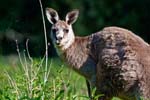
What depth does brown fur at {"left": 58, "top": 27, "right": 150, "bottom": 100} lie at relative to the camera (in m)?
9.61

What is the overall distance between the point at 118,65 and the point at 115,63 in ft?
0.16

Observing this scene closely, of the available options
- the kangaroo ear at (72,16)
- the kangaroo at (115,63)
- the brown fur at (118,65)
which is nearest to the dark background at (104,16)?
the kangaroo ear at (72,16)

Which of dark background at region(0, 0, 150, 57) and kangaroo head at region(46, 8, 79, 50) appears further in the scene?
dark background at region(0, 0, 150, 57)

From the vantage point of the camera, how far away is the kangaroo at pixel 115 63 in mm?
9617

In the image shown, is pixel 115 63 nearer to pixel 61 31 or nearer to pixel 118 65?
pixel 118 65

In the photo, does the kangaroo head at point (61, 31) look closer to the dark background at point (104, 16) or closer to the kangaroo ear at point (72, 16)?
the kangaroo ear at point (72, 16)

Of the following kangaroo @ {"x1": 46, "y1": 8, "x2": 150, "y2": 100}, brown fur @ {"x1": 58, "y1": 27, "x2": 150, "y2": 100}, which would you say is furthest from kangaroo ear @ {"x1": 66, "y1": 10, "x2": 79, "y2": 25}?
brown fur @ {"x1": 58, "y1": 27, "x2": 150, "y2": 100}

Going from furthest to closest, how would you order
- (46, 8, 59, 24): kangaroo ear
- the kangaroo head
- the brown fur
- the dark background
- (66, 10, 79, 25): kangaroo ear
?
the dark background → (66, 10, 79, 25): kangaroo ear → (46, 8, 59, 24): kangaroo ear → the kangaroo head → the brown fur

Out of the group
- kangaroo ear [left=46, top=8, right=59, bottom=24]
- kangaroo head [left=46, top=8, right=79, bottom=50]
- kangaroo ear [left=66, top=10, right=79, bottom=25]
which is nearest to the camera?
kangaroo head [left=46, top=8, right=79, bottom=50]

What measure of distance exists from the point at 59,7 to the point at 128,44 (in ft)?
52.6

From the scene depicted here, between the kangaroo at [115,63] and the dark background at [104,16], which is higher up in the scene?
the kangaroo at [115,63]

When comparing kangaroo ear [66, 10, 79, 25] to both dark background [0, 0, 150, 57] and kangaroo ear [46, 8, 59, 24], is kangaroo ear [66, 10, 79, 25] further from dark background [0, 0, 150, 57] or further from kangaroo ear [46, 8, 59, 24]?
dark background [0, 0, 150, 57]

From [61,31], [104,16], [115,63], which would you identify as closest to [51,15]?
[61,31]

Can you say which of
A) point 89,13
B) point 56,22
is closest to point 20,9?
point 89,13
